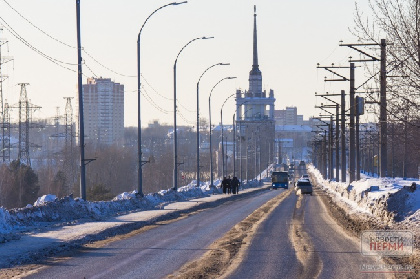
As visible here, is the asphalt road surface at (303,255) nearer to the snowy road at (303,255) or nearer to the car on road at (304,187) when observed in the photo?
the snowy road at (303,255)

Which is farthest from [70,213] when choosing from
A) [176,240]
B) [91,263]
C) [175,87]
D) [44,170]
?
[44,170]

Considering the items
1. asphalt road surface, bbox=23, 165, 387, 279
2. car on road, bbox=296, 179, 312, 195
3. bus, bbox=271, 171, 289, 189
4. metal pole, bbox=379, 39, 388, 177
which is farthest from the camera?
bus, bbox=271, 171, 289, 189

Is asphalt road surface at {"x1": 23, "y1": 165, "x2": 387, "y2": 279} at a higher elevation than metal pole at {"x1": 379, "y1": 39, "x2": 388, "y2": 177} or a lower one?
lower

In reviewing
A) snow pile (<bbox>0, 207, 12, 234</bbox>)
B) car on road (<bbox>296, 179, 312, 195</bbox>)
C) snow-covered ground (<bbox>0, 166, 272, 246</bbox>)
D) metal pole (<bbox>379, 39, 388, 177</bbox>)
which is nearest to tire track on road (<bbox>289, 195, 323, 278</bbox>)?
snow-covered ground (<bbox>0, 166, 272, 246</bbox>)

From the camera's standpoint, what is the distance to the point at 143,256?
19.0m

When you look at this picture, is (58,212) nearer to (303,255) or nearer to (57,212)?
(57,212)

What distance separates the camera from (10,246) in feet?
70.6

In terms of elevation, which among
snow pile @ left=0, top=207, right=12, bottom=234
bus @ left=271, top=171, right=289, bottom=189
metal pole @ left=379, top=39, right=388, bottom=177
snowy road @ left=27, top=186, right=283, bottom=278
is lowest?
bus @ left=271, top=171, right=289, bottom=189

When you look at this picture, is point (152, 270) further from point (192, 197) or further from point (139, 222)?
point (192, 197)

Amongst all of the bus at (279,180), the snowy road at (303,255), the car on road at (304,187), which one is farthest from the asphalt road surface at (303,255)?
the bus at (279,180)

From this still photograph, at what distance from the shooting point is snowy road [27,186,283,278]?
635 inches

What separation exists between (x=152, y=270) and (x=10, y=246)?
254 inches

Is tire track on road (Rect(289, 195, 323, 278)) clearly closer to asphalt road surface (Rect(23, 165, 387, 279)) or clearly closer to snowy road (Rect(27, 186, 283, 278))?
asphalt road surface (Rect(23, 165, 387, 279))

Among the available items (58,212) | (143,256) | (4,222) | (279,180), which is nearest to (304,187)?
(279,180)
